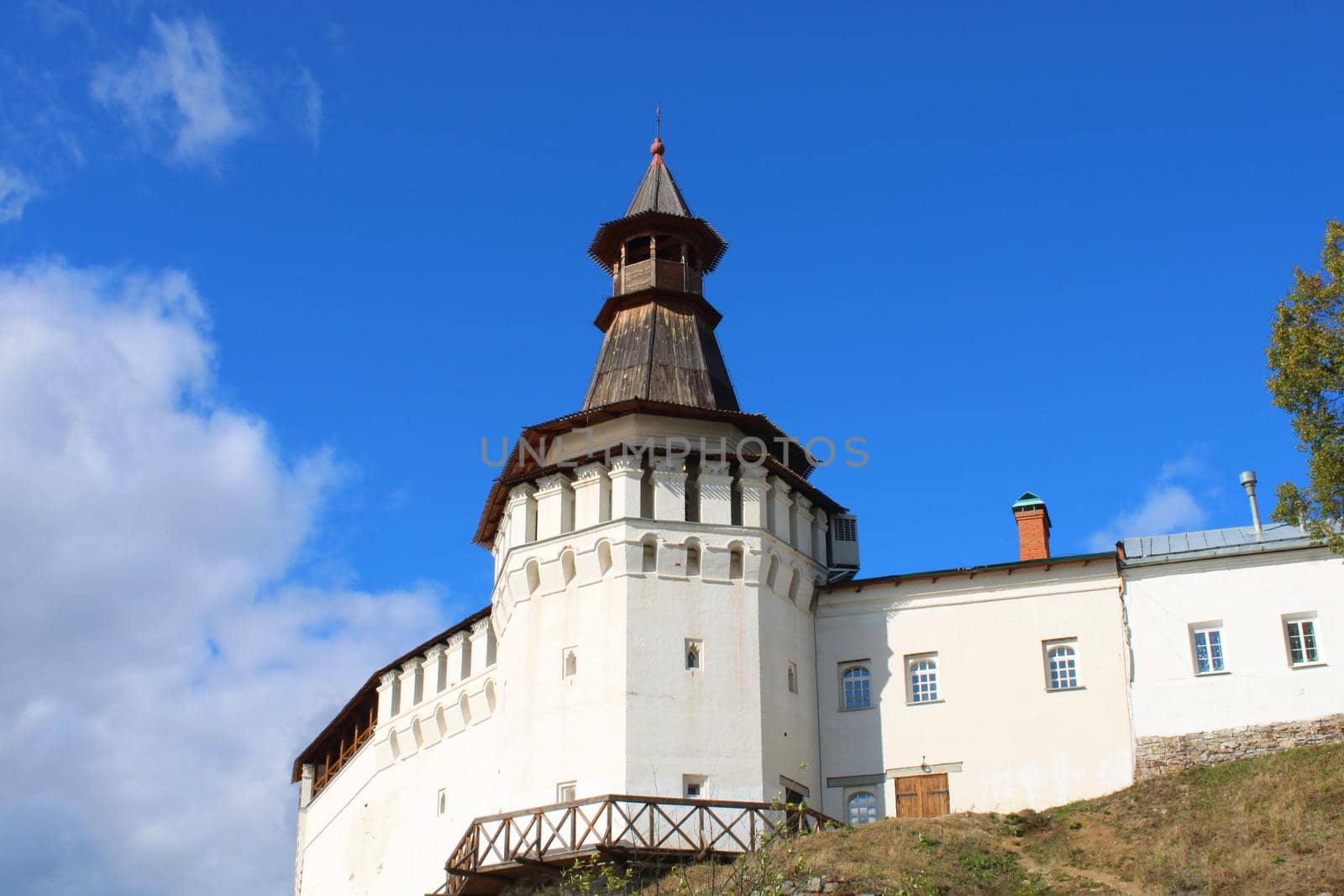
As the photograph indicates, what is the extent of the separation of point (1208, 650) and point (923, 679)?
669cm

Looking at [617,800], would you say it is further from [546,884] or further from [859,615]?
[859,615]

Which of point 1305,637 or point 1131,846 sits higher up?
point 1305,637

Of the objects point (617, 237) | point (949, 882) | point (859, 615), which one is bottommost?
point (949, 882)

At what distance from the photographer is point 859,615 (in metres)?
41.8

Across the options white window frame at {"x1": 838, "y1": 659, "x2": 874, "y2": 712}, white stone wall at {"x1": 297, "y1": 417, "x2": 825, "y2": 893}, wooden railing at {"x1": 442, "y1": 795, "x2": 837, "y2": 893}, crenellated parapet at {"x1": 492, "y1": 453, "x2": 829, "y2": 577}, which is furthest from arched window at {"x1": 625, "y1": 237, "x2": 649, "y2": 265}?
wooden railing at {"x1": 442, "y1": 795, "x2": 837, "y2": 893}

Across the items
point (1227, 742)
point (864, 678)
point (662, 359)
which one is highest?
point (662, 359)

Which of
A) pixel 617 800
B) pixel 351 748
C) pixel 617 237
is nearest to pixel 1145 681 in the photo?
pixel 617 800

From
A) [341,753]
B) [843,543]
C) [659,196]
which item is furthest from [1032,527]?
[341,753]

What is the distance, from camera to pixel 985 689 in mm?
39938

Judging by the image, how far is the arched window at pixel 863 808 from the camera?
39875 mm

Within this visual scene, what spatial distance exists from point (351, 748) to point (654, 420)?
18998 mm

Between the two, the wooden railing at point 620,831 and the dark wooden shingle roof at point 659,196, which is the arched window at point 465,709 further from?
the dark wooden shingle roof at point 659,196

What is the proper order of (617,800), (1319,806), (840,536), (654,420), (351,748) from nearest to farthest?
(1319,806)
(617,800)
(654,420)
(840,536)
(351,748)

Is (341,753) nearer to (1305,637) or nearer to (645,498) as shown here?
(645,498)
